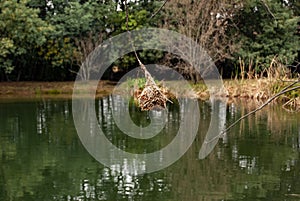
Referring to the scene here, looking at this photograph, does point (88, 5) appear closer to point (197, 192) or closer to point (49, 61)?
point (49, 61)

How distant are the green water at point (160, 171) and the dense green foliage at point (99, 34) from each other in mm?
10013

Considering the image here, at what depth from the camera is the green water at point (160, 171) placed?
540 cm

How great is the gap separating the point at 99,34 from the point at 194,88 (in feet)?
19.8

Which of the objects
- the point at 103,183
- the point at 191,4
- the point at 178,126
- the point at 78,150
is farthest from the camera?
the point at 191,4

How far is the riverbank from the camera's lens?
14.4m

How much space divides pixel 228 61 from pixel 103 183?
16.5 meters

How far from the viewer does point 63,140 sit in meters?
8.80

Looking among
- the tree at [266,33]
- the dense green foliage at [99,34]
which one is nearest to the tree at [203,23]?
the dense green foliage at [99,34]

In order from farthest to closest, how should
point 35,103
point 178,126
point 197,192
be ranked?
1. point 35,103
2. point 178,126
3. point 197,192

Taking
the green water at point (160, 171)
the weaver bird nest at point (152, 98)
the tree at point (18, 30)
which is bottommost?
the green water at point (160, 171)

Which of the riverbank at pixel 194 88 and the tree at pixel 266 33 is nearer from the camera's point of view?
the riverbank at pixel 194 88

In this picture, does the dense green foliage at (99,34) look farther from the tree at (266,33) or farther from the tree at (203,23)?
the tree at (203,23)

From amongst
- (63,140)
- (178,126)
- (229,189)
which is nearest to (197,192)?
(229,189)

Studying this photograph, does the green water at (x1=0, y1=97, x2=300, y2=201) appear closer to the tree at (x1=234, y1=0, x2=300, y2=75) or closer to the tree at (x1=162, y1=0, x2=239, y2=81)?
the tree at (x1=162, y1=0, x2=239, y2=81)
